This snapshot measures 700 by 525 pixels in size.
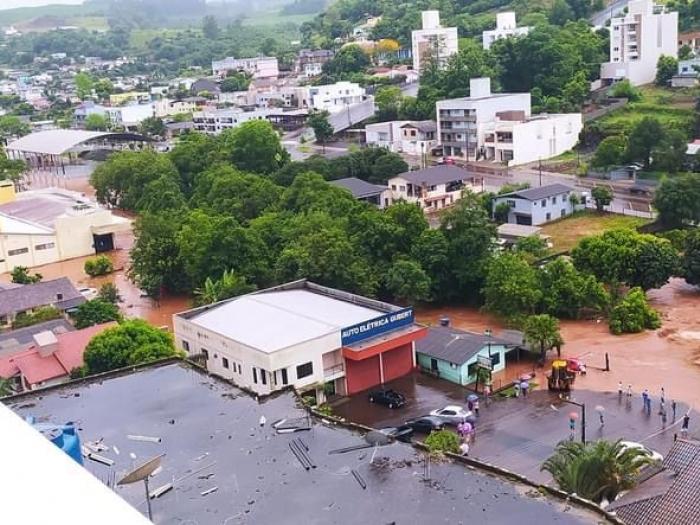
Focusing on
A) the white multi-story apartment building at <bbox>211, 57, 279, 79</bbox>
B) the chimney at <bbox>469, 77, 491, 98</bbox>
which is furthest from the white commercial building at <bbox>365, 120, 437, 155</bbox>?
the white multi-story apartment building at <bbox>211, 57, 279, 79</bbox>

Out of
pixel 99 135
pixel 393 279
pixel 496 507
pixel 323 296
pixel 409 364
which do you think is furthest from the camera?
pixel 99 135

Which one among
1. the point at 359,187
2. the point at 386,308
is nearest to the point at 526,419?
→ the point at 386,308

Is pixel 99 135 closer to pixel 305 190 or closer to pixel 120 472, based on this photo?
pixel 305 190

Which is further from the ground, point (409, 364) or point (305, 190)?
point (305, 190)

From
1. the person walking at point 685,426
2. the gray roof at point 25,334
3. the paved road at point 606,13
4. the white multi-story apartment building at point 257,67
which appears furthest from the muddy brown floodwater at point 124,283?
the white multi-story apartment building at point 257,67

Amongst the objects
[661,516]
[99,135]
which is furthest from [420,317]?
[99,135]

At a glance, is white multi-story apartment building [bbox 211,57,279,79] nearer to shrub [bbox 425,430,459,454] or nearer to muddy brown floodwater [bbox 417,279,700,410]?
muddy brown floodwater [bbox 417,279,700,410]

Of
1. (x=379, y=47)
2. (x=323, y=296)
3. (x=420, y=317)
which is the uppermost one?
(x=379, y=47)
